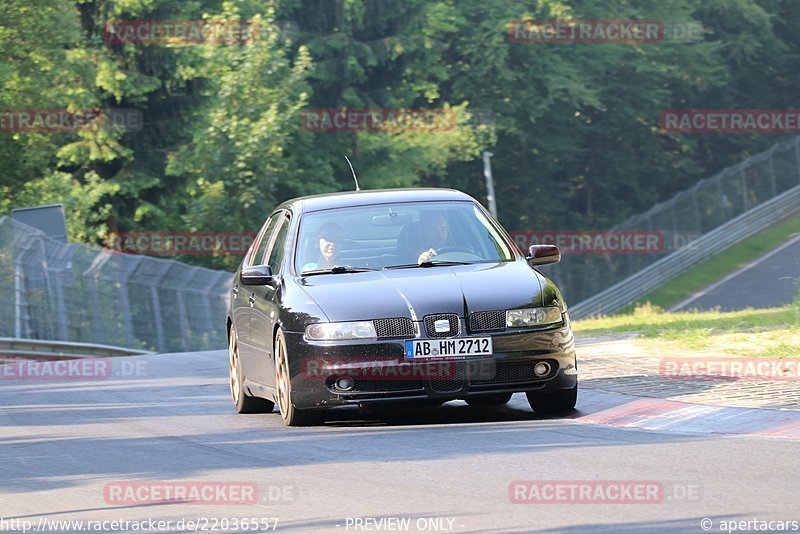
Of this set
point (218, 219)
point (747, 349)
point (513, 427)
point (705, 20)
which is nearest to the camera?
point (513, 427)

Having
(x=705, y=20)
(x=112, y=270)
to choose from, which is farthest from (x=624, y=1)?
(x=112, y=270)

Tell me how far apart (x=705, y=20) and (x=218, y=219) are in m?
33.5

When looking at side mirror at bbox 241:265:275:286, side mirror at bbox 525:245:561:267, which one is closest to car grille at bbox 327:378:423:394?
side mirror at bbox 241:265:275:286

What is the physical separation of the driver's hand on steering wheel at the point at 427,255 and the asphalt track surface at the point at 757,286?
118ft

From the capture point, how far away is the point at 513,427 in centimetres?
1110

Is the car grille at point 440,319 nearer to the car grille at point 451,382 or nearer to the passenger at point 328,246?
the car grille at point 451,382

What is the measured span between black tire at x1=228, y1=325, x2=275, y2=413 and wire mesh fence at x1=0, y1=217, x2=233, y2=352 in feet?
49.3

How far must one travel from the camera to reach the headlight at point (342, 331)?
11.1 metres

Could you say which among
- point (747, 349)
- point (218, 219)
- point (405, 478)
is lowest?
point (218, 219)

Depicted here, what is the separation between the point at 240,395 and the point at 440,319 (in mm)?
3050

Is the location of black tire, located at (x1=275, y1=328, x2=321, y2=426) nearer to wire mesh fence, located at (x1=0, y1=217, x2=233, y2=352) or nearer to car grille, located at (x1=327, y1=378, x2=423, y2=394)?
car grille, located at (x1=327, y1=378, x2=423, y2=394)

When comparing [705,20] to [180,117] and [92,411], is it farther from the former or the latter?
[92,411]

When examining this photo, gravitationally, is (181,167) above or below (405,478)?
below

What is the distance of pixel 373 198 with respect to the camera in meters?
12.9
